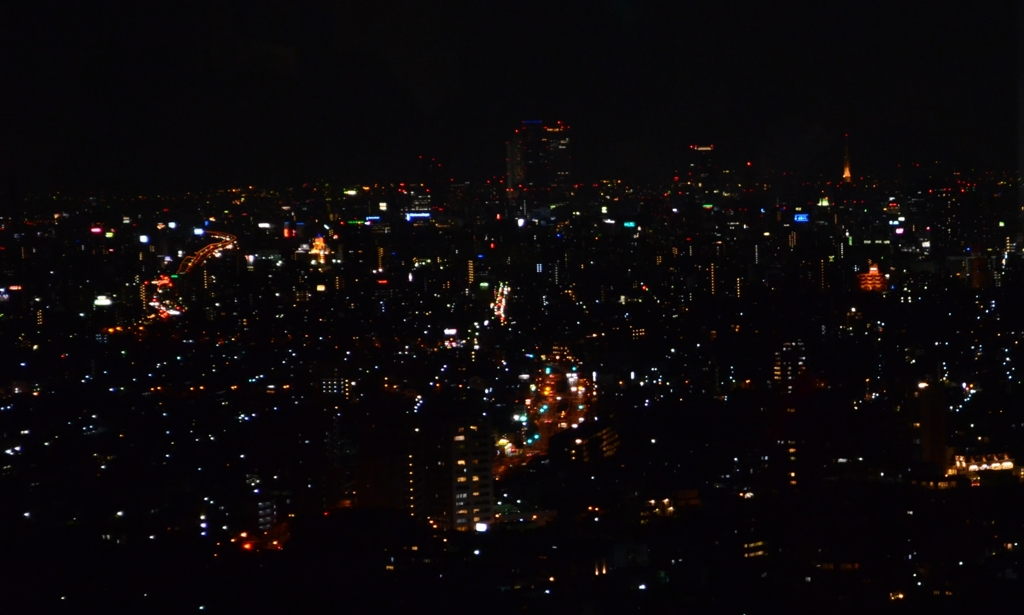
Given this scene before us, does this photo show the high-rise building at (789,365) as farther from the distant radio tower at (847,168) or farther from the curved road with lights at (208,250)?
the curved road with lights at (208,250)

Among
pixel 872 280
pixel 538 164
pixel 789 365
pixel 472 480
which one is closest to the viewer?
pixel 472 480

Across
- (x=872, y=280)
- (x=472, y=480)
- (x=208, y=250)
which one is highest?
(x=208, y=250)

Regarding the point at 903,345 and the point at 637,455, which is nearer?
the point at 637,455

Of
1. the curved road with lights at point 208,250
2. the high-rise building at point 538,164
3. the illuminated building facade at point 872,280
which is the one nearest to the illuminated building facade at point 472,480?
the high-rise building at point 538,164

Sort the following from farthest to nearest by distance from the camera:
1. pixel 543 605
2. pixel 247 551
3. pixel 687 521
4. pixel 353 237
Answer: pixel 353 237 → pixel 687 521 → pixel 247 551 → pixel 543 605

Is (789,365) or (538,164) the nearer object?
(789,365)

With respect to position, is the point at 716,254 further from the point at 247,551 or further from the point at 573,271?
the point at 247,551

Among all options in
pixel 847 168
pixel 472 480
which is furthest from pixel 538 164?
pixel 472 480

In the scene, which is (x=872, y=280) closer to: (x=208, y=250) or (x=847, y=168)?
(x=847, y=168)

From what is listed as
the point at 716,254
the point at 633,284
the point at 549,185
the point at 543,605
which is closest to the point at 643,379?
the point at 633,284
